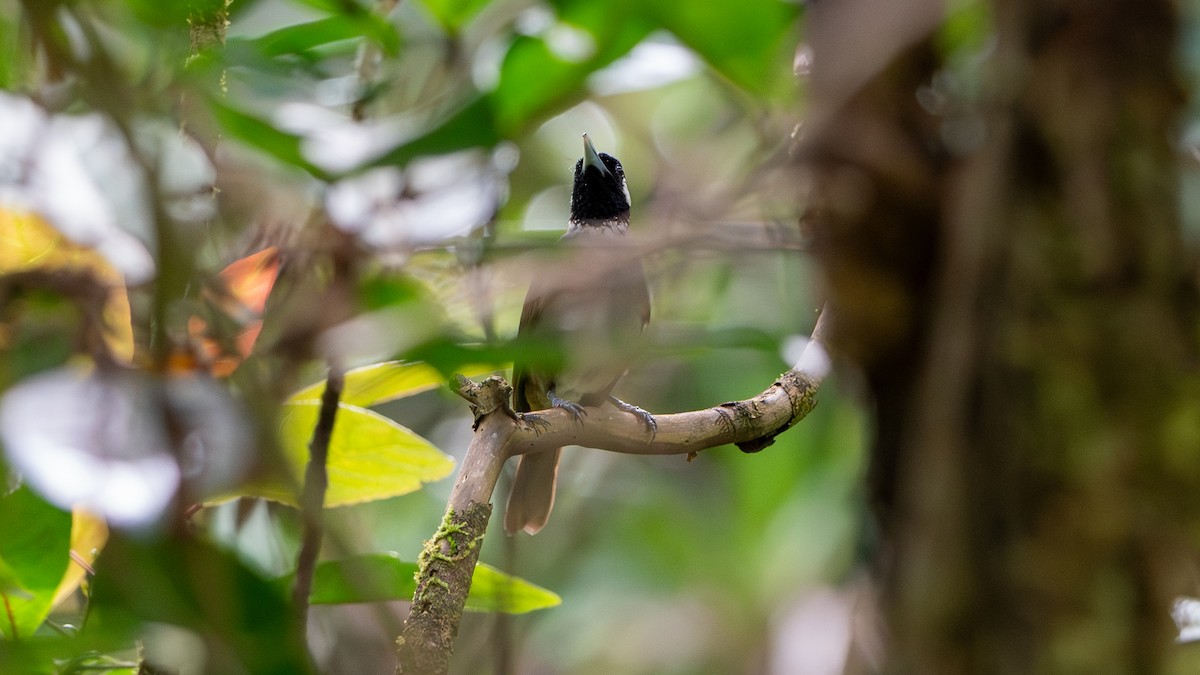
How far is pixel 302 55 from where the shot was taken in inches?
43.1

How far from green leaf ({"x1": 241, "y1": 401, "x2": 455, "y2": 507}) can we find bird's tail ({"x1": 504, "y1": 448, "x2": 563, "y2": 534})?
159 cm

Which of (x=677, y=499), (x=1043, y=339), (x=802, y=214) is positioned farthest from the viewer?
(x=677, y=499)

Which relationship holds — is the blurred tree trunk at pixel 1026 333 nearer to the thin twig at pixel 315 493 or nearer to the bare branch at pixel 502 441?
the thin twig at pixel 315 493

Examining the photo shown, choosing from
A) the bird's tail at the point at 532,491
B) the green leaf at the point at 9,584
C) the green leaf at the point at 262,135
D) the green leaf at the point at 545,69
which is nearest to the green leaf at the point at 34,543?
the green leaf at the point at 9,584

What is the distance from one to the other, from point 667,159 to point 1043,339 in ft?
1.49

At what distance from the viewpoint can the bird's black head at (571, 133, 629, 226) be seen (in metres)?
4.05

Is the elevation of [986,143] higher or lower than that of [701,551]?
higher

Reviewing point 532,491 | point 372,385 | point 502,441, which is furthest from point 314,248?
point 532,491

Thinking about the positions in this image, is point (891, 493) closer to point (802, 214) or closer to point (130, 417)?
point (802, 214)

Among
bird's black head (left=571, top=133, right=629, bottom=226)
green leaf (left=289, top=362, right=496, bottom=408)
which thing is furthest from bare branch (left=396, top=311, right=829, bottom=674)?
bird's black head (left=571, top=133, right=629, bottom=226)

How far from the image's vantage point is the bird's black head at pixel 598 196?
4.05 metres

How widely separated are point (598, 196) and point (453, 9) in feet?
9.92

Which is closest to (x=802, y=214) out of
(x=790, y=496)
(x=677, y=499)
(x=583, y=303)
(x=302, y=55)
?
(x=583, y=303)

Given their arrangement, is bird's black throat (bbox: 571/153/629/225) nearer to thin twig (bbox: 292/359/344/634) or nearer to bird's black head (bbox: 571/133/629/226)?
bird's black head (bbox: 571/133/629/226)
